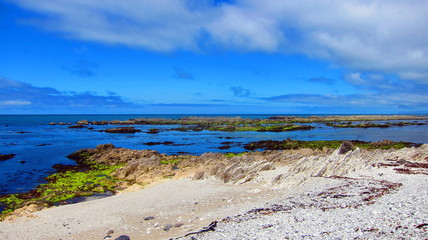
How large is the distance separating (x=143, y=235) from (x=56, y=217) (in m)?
5.61

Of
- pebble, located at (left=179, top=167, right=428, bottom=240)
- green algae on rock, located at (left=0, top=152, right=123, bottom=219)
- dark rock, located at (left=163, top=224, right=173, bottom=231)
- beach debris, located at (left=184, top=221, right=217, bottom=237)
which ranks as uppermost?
pebble, located at (left=179, top=167, right=428, bottom=240)

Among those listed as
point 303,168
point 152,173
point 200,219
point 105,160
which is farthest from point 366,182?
point 105,160

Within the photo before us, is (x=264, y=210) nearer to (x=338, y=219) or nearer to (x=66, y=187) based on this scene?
(x=338, y=219)

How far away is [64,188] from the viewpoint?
2142 cm

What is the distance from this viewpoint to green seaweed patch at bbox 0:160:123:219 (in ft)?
60.2

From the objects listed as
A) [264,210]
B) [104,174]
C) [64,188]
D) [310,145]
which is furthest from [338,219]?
[310,145]

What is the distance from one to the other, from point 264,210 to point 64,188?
48.7 ft

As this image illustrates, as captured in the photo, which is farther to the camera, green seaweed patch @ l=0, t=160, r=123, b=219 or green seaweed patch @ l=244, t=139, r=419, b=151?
green seaweed patch @ l=244, t=139, r=419, b=151

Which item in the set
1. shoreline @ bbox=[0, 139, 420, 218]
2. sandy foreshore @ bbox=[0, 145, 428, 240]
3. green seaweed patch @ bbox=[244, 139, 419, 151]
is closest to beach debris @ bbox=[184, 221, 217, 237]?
sandy foreshore @ bbox=[0, 145, 428, 240]

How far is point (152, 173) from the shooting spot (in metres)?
25.0

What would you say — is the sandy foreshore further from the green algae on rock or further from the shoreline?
the green algae on rock

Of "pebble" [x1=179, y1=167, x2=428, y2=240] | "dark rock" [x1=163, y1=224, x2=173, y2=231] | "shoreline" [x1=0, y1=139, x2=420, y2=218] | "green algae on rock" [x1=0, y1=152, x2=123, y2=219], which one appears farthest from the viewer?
"shoreline" [x1=0, y1=139, x2=420, y2=218]

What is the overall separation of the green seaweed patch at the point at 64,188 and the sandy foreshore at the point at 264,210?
8.85ft

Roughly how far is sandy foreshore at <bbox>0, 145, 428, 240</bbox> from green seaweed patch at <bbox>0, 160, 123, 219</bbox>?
2696 millimetres
